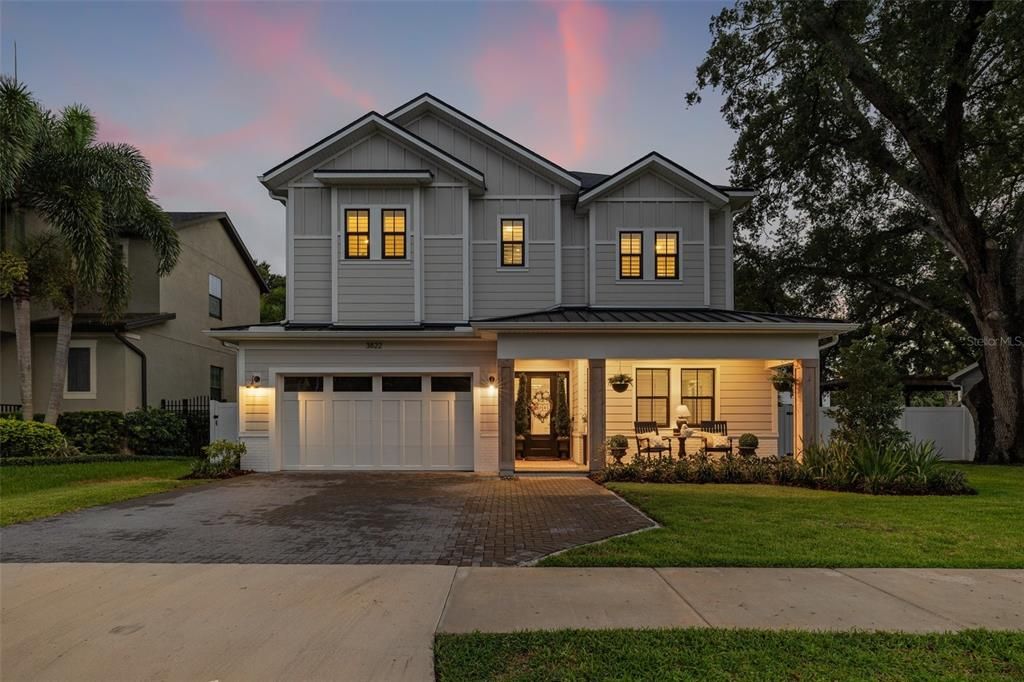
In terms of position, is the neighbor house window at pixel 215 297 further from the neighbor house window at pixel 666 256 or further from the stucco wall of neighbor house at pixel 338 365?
the neighbor house window at pixel 666 256

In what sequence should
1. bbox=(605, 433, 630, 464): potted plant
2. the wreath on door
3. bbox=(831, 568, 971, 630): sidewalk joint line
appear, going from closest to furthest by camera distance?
bbox=(831, 568, 971, 630): sidewalk joint line → bbox=(605, 433, 630, 464): potted plant → the wreath on door

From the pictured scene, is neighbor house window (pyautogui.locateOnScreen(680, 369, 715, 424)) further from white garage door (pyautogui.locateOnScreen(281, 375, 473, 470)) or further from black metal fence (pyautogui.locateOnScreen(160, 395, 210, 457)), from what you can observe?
black metal fence (pyautogui.locateOnScreen(160, 395, 210, 457))

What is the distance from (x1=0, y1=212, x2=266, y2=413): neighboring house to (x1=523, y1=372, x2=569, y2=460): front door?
10065mm

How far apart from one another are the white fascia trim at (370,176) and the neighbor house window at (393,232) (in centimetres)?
76

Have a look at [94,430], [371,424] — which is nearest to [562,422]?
[371,424]

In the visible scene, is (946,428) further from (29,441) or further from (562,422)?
(29,441)

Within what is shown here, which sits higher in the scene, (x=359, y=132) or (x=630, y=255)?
(x=359, y=132)

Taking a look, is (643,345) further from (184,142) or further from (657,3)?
(184,142)

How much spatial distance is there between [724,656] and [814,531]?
3.99 meters

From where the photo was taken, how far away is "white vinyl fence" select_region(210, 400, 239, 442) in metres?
13.7

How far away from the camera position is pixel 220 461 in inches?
495

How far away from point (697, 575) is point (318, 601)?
3357mm

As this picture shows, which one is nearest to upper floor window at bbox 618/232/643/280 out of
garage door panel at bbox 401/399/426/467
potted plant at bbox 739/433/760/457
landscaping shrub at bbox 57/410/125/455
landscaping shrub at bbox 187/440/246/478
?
potted plant at bbox 739/433/760/457

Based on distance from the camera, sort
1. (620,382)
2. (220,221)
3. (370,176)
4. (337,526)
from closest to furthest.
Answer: (337,526), (620,382), (370,176), (220,221)
